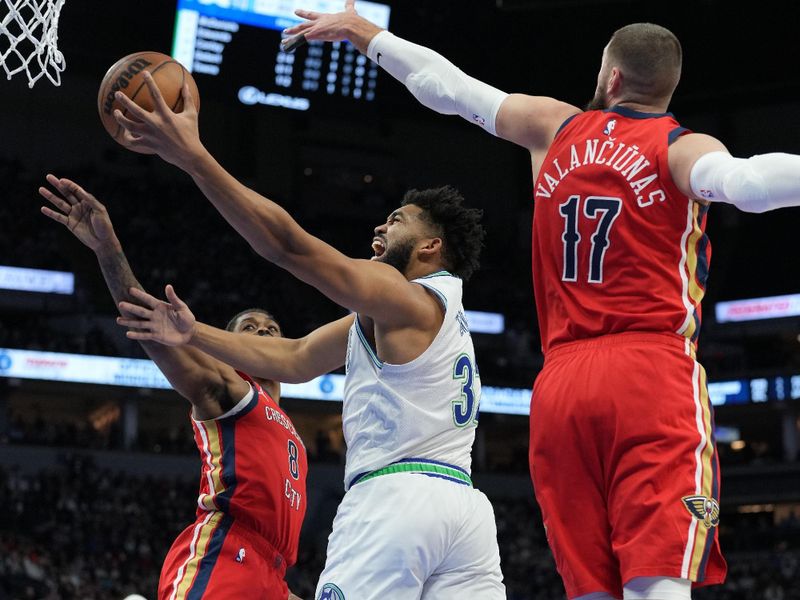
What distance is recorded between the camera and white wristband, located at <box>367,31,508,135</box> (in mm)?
3443

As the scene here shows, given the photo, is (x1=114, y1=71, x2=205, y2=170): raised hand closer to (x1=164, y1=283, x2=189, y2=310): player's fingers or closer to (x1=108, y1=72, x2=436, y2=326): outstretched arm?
(x1=108, y1=72, x2=436, y2=326): outstretched arm

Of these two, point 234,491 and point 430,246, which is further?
point 234,491

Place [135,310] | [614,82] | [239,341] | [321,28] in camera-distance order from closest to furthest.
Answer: [614,82], [135,310], [321,28], [239,341]

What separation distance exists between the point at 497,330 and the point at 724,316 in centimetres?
616

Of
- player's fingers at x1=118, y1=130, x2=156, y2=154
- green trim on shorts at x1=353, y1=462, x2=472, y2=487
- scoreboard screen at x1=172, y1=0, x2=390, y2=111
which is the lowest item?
green trim on shorts at x1=353, y1=462, x2=472, y2=487

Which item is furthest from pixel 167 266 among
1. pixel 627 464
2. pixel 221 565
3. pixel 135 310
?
pixel 627 464

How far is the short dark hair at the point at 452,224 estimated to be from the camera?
4.18 m

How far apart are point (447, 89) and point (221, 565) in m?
2.43

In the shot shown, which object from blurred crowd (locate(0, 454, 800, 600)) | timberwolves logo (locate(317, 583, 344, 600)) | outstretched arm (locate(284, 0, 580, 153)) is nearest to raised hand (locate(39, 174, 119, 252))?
outstretched arm (locate(284, 0, 580, 153))

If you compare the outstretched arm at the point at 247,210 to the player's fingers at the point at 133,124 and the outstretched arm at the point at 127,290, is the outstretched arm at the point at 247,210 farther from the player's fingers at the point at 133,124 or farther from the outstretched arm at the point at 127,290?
the outstretched arm at the point at 127,290

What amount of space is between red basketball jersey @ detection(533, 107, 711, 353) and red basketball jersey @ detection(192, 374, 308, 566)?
216 cm

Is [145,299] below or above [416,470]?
above

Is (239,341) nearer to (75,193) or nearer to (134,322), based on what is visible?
(134,322)

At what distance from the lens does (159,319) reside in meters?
3.51
